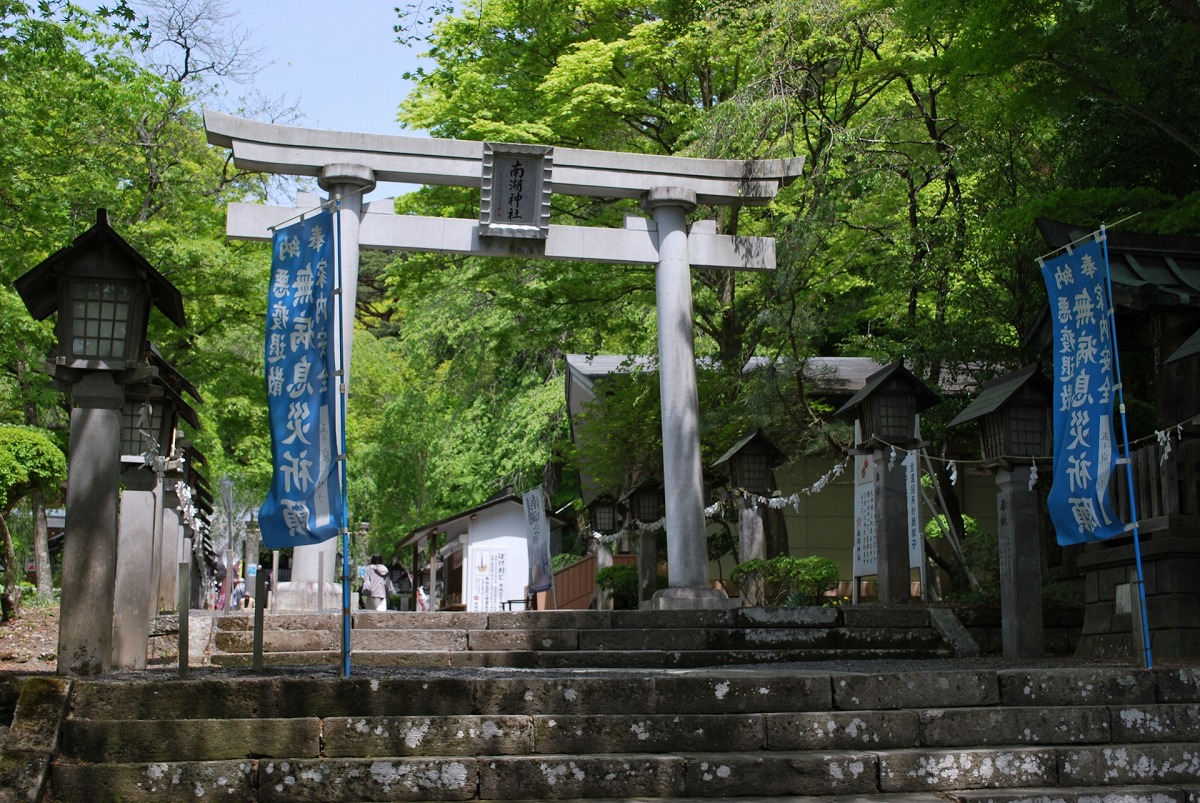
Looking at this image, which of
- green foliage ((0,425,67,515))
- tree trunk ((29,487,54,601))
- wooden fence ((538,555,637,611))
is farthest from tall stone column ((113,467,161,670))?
wooden fence ((538,555,637,611))

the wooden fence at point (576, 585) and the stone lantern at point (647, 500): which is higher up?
the stone lantern at point (647, 500)

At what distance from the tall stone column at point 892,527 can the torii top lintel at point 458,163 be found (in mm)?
4532

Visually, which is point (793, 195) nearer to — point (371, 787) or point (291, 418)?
point (291, 418)

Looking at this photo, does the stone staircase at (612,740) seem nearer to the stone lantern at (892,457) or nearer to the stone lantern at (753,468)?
the stone lantern at (892,457)

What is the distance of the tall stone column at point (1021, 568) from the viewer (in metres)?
10.7

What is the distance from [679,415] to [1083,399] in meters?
6.59

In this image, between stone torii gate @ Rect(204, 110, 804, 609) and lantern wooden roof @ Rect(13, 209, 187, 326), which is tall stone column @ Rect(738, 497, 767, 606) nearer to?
stone torii gate @ Rect(204, 110, 804, 609)

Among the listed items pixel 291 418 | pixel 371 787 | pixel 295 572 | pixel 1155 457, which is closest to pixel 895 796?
pixel 371 787

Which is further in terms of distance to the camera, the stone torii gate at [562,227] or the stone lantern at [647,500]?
the stone lantern at [647,500]

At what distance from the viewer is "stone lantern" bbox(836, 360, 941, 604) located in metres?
12.6

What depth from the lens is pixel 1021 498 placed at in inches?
425

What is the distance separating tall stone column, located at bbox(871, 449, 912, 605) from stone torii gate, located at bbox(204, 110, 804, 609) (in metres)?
2.25

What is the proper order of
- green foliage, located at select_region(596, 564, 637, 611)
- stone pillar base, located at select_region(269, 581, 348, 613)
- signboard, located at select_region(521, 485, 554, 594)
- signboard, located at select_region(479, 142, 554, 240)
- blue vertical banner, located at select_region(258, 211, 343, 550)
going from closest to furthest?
1. blue vertical banner, located at select_region(258, 211, 343, 550)
2. stone pillar base, located at select_region(269, 581, 348, 613)
3. signboard, located at select_region(479, 142, 554, 240)
4. green foliage, located at select_region(596, 564, 637, 611)
5. signboard, located at select_region(521, 485, 554, 594)

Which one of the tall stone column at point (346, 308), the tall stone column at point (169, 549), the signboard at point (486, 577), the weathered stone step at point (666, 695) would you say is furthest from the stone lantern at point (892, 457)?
the signboard at point (486, 577)
